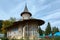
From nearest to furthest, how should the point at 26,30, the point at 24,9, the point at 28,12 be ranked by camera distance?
the point at 26,30 → the point at 28,12 → the point at 24,9

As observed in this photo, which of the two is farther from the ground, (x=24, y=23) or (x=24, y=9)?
(x=24, y=9)

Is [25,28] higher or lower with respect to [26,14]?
lower

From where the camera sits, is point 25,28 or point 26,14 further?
point 26,14

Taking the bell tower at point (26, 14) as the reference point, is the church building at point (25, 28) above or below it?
below

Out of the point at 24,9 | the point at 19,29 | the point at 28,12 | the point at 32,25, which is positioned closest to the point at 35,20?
the point at 32,25

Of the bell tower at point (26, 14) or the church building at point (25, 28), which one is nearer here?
the church building at point (25, 28)

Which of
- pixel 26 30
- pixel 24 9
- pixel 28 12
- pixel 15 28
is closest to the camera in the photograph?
pixel 26 30

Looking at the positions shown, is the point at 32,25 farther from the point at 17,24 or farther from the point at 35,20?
the point at 17,24

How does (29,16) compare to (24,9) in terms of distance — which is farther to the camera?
(24,9)

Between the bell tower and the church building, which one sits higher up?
the bell tower

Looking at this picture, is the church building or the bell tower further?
the bell tower

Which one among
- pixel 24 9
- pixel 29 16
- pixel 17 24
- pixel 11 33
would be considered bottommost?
pixel 11 33

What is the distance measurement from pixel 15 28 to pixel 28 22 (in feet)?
10.9

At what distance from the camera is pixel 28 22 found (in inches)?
1030
